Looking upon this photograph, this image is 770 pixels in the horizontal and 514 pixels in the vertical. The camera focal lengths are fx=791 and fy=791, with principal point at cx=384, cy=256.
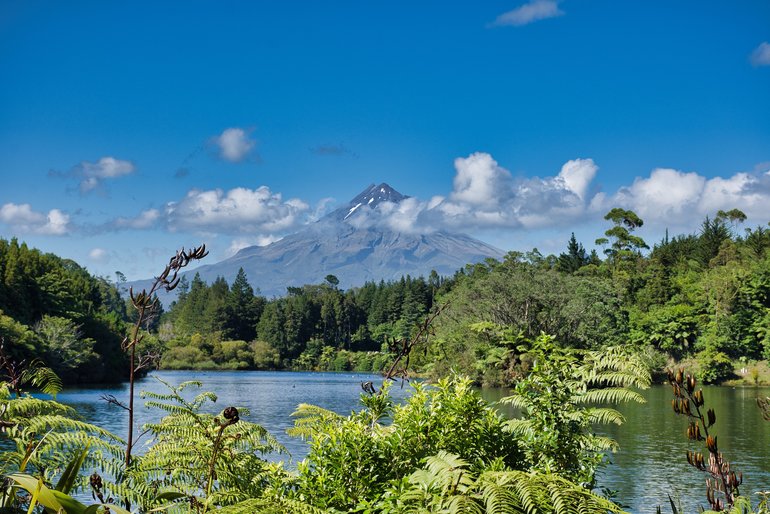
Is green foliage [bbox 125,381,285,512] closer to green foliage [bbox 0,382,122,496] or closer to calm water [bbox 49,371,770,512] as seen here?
green foliage [bbox 0,382,122,496]

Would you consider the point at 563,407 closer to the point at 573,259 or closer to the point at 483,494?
the point at 483,494

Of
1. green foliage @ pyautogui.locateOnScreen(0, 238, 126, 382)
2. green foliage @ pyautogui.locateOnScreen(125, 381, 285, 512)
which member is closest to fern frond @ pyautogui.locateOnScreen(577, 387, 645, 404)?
green foliage @ pyautogui.locateOnScreen(125, 381, 285, 512)

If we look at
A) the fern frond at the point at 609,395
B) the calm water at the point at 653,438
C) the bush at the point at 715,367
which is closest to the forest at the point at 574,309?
the bush at the point at 715,367

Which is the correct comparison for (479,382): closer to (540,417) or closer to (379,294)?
(540,417)

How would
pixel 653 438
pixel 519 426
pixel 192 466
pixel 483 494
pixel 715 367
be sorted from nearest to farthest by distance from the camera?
pixel 483 494 < pixel 192 466 < pixel 519 426 < pixel 653 438 < pixel 715 367

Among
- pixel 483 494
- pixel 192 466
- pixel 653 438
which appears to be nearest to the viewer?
pixel 483 494

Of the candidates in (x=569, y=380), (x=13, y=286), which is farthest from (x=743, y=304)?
(x=569, y=380)

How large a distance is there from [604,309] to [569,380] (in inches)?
1740

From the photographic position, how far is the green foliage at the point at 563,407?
3982mm

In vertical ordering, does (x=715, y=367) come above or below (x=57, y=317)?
below

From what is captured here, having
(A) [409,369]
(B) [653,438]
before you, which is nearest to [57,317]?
(A) [409,369]

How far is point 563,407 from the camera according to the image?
13.5 feet

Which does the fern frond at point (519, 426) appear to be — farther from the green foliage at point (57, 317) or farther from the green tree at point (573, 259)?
the green tree at point (573, 259)

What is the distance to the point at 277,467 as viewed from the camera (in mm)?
3549
